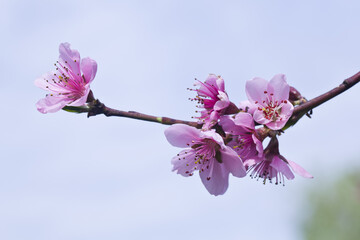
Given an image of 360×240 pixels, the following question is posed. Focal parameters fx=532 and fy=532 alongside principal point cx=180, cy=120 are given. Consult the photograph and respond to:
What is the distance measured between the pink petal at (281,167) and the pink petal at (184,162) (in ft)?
1.18

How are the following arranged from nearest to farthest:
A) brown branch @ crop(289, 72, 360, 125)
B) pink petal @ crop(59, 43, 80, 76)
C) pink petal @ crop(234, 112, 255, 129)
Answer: brown branch @ crop(289, 72, 360, 125)
pink petal @ crop(234, 112, 255, 129)
pink petal @ crop(59, 43, 80, 76)

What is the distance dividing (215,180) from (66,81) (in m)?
0.82

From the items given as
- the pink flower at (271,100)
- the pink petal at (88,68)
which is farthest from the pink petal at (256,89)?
the pink petal at (88,68)

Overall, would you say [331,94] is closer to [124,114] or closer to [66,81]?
[124,114]

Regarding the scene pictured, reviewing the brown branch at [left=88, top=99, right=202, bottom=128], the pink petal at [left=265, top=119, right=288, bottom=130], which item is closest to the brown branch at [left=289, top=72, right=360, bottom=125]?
the pink petal at [left=265, top=119, right=288, bottom=130]

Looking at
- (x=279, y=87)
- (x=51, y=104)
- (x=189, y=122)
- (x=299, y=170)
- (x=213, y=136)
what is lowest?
(x=299, y=170)

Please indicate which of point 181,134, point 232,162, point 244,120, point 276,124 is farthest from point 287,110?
point 181,134

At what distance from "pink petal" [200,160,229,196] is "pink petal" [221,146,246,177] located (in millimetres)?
93

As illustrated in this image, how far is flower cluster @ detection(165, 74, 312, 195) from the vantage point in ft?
7.03

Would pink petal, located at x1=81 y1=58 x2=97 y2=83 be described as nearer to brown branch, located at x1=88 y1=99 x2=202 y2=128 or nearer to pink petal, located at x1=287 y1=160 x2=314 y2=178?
brown branch, located at x1=88 y1=99 x2=202 y2=128

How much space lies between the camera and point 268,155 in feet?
7.20

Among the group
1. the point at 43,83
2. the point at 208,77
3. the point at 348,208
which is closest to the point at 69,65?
the point at 43,83

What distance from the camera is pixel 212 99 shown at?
235cm

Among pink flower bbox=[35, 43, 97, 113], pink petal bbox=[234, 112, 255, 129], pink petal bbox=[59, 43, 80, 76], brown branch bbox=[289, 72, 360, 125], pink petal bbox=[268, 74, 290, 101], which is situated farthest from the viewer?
pink petal bbox=[59, 43, 80, 76]
